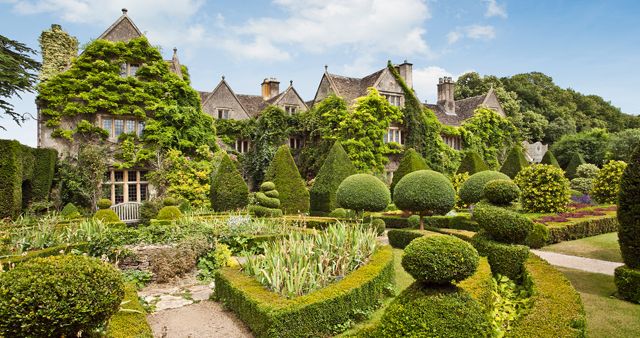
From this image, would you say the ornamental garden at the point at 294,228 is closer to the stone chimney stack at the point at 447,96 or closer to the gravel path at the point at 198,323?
the gravel path at the point at 198,323

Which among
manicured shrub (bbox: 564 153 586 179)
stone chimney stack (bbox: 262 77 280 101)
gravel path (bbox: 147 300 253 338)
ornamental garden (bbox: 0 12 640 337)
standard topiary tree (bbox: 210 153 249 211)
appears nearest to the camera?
ornamental garden (bbox: 0 12 640 337)

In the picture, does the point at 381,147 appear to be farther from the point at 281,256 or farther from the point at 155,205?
the point at 281,256

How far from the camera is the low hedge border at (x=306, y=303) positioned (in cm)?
500

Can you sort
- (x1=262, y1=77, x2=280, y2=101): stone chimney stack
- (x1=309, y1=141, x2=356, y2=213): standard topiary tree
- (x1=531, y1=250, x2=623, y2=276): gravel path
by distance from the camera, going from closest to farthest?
(x1=531, y1=250, x2=623, y2=276): gravel path < (x1=309, y1=141, x2=356, y2=213): standard topiary tree < (x1=262, y1=77, x2=280, y2=101): stone chimney stack

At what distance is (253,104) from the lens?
30.7 meters

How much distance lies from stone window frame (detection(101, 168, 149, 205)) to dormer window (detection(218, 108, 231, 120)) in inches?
300

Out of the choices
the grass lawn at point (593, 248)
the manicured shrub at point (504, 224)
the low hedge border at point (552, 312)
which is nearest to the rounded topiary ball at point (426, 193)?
the grass lawn at point (593, 248)

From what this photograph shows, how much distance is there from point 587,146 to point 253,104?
32252mm

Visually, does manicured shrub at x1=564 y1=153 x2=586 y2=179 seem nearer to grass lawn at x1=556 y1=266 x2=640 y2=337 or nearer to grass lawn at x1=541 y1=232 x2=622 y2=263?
grass lawn at x1=541 y1=232 x2=622 y2=263

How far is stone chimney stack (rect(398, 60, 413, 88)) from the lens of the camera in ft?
98.7

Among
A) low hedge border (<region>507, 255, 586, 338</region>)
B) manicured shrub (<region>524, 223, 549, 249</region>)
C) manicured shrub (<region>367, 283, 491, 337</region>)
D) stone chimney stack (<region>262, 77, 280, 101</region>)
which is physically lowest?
manicured shrub (<region>524, 223, 549, 249</region>)

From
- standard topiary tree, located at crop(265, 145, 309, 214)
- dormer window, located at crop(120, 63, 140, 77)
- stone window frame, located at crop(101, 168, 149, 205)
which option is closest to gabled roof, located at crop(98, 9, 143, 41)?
dormer window, located at crop(120, 63, 140, 77)

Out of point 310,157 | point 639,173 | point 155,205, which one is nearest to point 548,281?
point 639,173

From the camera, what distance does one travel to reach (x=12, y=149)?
15672mm
